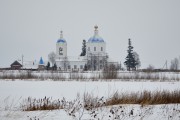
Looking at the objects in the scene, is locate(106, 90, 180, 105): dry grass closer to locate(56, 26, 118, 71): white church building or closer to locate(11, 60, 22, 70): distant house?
locate(56, 26, 118, 71): white church building

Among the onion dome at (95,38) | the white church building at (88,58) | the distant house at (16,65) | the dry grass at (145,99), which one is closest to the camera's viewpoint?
the dry grass at (145,99)

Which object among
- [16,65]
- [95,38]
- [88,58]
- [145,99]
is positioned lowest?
[145,99]

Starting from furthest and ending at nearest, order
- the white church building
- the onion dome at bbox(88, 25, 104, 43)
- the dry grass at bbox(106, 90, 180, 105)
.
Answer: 1. the onion dome at bbox(88, 25, 104, 43)
2. the white church building
3. the dry grass at bbox(106, 90, 180, 105)

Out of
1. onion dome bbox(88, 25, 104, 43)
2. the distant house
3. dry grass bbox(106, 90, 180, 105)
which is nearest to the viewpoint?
dry grass bbox(106, 90, 180, 105)

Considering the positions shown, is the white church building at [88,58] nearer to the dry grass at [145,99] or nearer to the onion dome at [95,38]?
the onion dome at [95,38]

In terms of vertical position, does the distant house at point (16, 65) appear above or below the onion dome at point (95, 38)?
below

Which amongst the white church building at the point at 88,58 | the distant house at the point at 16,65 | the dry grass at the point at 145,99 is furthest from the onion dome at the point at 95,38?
the dry grass at the point at 145,99

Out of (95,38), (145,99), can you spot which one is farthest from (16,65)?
(145,99)

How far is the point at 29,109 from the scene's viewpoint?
12.0 metres

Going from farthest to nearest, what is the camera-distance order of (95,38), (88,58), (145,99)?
(95,38) < (88,58) < (145,99)

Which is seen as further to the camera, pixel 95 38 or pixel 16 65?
pixel 95 38

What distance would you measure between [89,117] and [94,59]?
3114 inches

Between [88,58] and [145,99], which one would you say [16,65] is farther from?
[145,99]

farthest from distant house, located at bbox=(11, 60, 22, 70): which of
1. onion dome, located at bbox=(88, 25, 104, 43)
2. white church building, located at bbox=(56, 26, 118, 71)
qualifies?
onion dome, located at bbox=(88, 25, 104, 43)
